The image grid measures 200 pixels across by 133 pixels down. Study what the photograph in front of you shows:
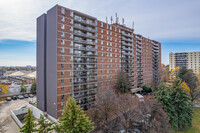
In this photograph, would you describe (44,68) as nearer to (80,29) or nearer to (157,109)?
(80,29)

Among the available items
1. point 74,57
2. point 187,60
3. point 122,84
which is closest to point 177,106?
point 122,84

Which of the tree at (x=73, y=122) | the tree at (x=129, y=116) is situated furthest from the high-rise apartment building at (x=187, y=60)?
the tree at (x=73, y=122)

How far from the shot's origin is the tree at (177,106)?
21.7 meters

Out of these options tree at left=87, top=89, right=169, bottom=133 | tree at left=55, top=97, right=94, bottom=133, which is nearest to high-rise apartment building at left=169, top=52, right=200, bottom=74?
tree at left=87, top=89, right=169, bottom=133

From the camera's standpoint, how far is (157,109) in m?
19.0

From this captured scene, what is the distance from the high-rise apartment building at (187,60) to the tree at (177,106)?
69.0 metres

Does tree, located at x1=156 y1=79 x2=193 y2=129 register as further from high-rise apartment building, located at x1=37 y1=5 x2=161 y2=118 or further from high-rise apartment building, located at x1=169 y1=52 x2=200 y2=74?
high-rise apartment building, located at x1=169 y1=52 x2=200 y2=74

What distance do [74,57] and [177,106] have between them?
23738 mm

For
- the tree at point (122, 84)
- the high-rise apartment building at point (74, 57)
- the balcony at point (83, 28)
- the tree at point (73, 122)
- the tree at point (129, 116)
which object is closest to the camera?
the tree at point (73, 122)

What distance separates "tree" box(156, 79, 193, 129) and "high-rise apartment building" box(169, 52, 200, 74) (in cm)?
6901

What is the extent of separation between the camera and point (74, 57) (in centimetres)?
2659

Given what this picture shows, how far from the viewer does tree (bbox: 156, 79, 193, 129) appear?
2173 centimetres

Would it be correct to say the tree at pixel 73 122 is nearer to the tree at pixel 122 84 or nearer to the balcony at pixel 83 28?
the balcony at pixel 83 28

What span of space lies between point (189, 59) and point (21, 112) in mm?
100288
